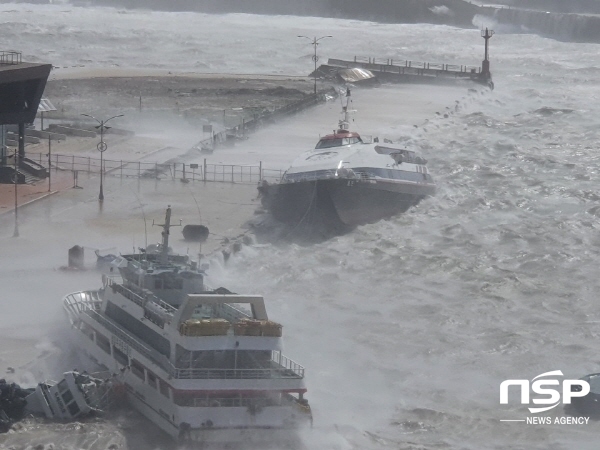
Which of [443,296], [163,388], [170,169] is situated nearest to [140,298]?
[163,388]

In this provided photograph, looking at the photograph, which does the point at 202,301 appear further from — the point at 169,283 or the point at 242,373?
→ the point at 169,283

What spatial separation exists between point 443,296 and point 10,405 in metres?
16.0

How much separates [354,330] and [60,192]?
773 inches

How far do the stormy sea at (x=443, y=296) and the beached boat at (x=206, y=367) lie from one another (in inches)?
29.8

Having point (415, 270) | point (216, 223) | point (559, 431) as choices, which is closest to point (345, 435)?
point (559, 431)

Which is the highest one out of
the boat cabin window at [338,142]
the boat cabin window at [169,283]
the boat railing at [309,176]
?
the boat cabin window at [338,142]

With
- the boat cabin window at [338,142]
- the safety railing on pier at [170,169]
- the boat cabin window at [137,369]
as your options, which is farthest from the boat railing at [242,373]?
the safety railing on pier at [170,169]

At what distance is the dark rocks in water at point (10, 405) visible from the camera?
24.7 meters

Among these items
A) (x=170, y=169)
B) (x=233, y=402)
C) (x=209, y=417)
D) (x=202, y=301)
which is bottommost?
(x=209, y=417)

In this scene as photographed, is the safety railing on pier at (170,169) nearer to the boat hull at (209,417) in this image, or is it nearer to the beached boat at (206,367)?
the beached boat at (206,367)

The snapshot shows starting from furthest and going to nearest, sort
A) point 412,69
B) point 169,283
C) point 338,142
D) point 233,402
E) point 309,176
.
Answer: point 412,69, point 338,142, point 309,176, point 169,283, point 233,402

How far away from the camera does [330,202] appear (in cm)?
4616

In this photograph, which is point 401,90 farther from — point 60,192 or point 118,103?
point 60,192

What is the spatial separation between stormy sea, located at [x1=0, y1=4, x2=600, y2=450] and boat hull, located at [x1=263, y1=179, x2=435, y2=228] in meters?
0.90
